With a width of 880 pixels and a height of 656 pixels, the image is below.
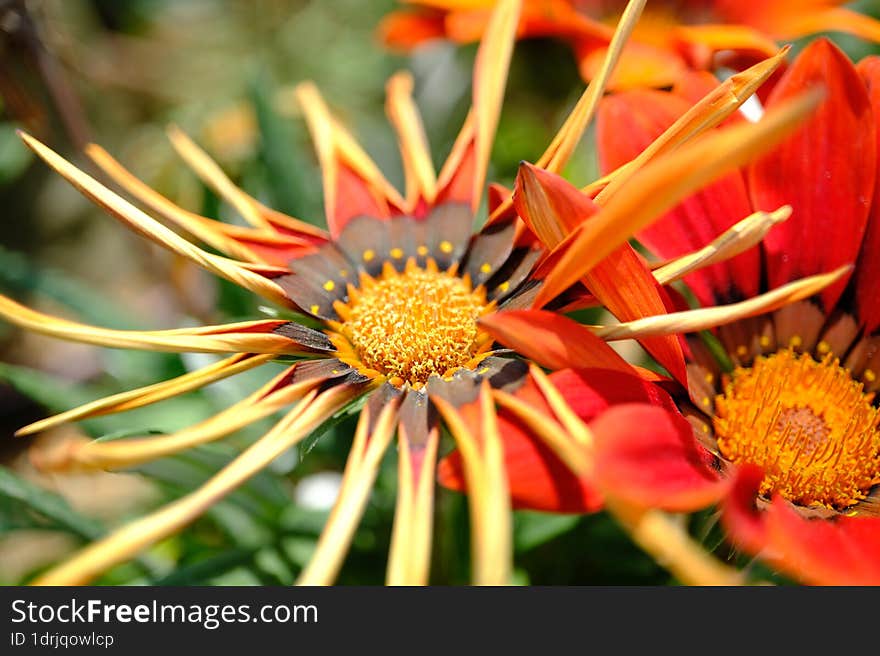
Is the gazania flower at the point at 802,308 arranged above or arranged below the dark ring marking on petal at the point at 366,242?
below

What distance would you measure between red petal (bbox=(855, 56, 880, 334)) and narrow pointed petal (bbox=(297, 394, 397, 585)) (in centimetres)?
46

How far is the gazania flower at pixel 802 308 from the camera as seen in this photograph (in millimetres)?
742

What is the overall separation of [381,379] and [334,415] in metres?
0.06

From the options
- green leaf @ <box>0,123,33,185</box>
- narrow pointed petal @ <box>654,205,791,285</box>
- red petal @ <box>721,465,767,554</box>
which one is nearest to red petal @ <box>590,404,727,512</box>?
red petal @ <box>721,465,767,554</box>

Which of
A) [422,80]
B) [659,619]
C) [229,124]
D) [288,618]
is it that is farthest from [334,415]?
[229,124]

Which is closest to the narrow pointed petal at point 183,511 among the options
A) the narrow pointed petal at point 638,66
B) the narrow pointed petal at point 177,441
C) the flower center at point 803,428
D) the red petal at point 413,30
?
the narrow pointed petal at point 177,441

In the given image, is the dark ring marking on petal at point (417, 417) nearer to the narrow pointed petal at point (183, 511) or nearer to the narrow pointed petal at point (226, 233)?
the narrow pointed petal at point (183, 511)

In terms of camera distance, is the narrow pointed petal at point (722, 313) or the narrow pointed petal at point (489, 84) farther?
the narrow pointed petal at point (489, 84)

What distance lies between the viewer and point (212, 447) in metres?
0.84

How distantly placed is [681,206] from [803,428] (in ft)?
0.73

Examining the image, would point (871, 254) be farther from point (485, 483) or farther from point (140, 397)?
point (140, 397)

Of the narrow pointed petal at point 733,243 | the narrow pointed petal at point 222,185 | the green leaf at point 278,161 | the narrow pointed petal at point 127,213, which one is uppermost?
the green leaf at point 278,161

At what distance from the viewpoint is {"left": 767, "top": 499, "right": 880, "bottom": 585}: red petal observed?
477 millimetres

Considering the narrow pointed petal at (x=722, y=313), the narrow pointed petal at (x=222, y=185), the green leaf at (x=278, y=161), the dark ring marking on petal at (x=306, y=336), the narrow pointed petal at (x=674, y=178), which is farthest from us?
the green leaf at (x=278, y=161)
